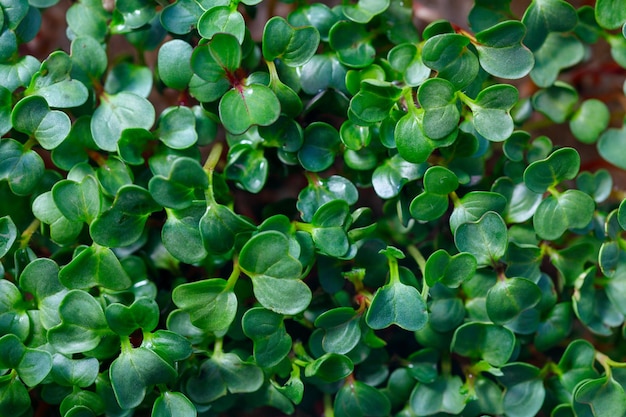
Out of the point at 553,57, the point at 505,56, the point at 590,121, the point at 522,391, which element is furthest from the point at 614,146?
the point at 522,391

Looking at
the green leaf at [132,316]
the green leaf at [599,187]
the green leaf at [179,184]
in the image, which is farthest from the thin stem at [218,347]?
the green leaf at [599,187]

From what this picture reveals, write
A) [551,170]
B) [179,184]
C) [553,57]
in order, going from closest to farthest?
[179,184] → [551,170] → [553,57]

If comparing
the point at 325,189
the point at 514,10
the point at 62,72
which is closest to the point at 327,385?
the point at 325,189

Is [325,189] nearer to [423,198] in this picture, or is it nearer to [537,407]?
[423,198]

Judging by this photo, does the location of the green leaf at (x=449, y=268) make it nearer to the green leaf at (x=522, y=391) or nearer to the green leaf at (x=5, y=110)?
the green leaf at (x=522, y=391)

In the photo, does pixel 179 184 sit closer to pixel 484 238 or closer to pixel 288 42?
pixel 288 42

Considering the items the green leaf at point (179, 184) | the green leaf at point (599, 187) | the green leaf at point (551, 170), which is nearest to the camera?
the green leaf at point (179, 184)
